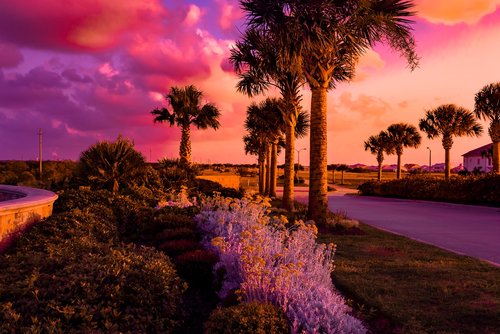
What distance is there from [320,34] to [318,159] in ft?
14.1

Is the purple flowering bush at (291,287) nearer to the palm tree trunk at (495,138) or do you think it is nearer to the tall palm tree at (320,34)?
the tall palm tree at (320,34)

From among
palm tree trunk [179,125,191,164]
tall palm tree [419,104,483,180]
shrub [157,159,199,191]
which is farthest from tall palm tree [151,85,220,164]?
tall palm tree [419,104,483,180]

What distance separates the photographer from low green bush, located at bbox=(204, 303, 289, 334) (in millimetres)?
4637

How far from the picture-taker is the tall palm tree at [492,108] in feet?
111

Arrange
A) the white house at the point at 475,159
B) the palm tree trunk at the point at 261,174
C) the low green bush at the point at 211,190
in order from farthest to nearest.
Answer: the white house at the point at 475,159 < the palm tree trunk at the point at 261,174 < the low green bush at the point at 211,190

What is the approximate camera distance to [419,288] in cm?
777

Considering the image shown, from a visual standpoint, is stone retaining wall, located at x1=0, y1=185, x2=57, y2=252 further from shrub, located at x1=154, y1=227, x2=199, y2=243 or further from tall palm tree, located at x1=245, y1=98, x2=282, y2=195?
tall palm tree, located at x1=245, y1=98, x2=282, y2=195

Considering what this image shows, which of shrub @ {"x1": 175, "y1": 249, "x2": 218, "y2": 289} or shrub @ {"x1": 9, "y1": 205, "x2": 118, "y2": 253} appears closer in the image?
shrub @ {"x1": 175, "y1": 249, "x2": 218, "y2": 289}

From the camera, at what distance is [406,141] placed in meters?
57.4

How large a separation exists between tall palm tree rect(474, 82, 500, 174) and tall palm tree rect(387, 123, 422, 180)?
20278 millimetres

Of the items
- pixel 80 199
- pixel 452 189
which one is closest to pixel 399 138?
pixel 452 189

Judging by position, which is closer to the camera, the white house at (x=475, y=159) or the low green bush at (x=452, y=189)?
the low green bush at (x=452, y=189)

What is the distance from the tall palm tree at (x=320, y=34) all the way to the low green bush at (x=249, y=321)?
1107 cm

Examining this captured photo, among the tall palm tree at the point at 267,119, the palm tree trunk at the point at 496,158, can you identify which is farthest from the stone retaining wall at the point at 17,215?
the palm tree trunk at the point at 496,158
